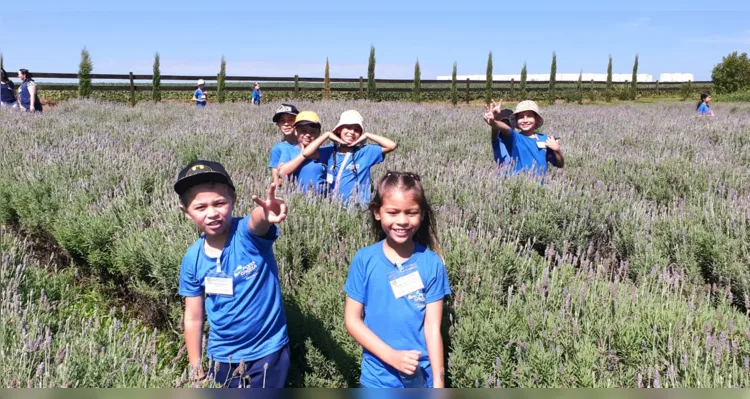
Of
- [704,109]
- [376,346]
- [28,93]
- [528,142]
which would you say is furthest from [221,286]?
[704,109]

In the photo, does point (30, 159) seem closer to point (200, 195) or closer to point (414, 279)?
point (200, 195)

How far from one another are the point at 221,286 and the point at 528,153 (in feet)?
12.6

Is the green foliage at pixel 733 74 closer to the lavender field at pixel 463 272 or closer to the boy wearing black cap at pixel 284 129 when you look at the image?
the lavender field at pixel 463 272

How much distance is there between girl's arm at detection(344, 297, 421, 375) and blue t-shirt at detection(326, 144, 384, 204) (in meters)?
2.10

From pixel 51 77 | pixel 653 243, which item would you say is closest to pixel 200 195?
pixel 653 243

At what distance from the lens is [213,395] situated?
160 cm

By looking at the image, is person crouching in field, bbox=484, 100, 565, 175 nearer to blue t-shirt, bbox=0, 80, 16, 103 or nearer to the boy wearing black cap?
the boy wearing black cap

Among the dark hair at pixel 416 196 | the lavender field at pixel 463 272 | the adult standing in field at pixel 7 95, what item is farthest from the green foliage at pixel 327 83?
the dark hair at pixel 416 196

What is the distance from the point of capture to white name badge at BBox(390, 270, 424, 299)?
2.23 m

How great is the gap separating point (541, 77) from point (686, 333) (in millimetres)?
92795

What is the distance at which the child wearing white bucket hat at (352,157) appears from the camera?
4.25m

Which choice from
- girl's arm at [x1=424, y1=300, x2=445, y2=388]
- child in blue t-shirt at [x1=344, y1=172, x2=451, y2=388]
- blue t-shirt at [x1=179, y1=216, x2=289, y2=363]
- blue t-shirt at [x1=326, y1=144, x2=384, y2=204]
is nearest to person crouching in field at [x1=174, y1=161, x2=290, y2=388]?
blue t-shirt at [x1=179, y1=216, x2=289, y2=363]

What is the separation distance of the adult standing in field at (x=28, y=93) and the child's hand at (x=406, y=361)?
12260 mm

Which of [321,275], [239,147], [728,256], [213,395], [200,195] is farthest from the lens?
[239,147]
